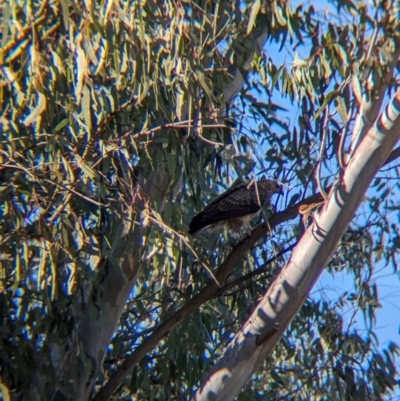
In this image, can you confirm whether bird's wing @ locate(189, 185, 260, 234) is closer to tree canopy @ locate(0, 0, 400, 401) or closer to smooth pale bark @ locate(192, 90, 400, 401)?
tree canopy @ locate(0, 0, 400, 401)

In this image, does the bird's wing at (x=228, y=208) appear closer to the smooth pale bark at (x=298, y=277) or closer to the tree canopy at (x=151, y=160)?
the tree canopy at (x=151, y=160)

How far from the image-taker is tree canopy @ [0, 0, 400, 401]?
145 inches

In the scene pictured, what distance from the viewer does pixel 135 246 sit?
14.2ft

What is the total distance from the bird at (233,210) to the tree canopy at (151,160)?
32 centimetres

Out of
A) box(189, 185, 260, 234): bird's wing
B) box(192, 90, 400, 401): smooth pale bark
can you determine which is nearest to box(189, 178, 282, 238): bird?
box(189, 185, 260, 234): bird's wing

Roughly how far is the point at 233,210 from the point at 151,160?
1.61m

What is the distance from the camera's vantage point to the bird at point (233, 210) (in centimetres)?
535

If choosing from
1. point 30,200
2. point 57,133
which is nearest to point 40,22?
point 57,133

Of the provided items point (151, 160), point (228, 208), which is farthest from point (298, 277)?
point (228, 208)

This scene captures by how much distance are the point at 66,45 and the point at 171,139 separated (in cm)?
62

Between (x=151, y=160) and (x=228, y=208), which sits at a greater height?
(x=228, y=208)

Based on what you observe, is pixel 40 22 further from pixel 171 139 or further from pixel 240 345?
pixel 240 345

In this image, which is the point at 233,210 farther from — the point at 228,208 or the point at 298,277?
the point at 298,277

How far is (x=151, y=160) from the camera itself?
4.04 metres
